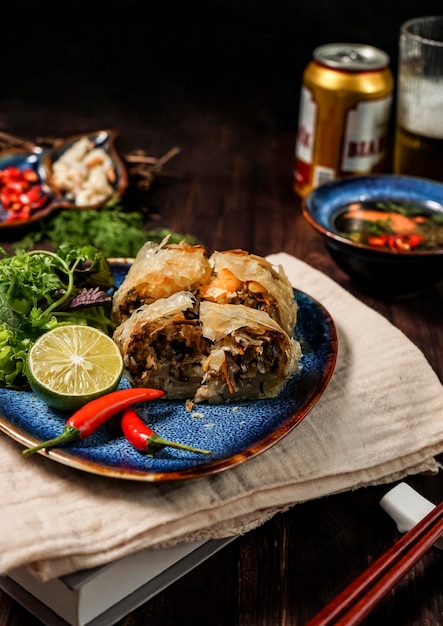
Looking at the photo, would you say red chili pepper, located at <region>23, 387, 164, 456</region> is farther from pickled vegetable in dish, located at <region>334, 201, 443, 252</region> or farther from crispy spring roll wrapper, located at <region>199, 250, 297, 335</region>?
pickled vegetable in dish, located at <region>334, 201, 443, 252</region>

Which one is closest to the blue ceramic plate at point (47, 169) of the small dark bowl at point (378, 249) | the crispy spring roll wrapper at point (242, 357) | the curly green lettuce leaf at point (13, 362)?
the small dark bowl at point (378, 249)

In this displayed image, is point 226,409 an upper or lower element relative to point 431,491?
upper

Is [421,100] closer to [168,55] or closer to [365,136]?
[365,136]

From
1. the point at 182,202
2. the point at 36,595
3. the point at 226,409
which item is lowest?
the point at 182,202

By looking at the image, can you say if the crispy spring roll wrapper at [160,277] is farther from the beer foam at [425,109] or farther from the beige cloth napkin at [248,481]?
the beer foam at [425,109]

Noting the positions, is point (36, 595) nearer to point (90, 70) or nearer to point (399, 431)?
point (399, 431)

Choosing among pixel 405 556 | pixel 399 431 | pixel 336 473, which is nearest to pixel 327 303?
pixel 399 431
